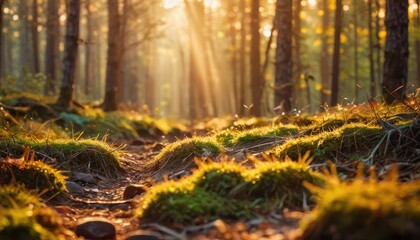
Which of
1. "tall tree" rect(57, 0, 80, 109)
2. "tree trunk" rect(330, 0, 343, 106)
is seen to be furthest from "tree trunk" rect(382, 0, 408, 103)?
"tall tree" rect(57, 0, 80, 109)

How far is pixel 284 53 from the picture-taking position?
12461 millimetres

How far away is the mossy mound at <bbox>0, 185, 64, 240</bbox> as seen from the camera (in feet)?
9.64

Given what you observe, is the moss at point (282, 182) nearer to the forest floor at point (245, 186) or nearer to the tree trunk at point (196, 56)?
the forest floor at point (245, 186)

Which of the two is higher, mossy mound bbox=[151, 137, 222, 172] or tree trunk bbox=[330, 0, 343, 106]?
tree trunk bbox=[330, 0, 343, 106]

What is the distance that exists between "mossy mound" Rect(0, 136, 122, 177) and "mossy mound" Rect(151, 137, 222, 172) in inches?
25.5

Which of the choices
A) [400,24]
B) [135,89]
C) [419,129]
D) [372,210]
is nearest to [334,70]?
[400,24]

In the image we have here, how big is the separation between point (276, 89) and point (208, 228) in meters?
9.48

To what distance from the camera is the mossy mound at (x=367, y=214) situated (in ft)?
7.63

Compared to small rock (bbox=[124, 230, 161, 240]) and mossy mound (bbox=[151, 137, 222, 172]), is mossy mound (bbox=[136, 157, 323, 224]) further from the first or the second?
mossy mound (bbox=[151, 137, 222, 172])

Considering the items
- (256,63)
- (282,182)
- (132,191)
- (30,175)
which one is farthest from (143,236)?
(256,63)

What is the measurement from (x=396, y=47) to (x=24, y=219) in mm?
8233

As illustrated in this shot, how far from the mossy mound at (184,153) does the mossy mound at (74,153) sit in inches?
25.5

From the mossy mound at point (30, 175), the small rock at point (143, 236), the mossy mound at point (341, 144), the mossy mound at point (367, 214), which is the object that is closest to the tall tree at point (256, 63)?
the mossy mound at point (341, 144)

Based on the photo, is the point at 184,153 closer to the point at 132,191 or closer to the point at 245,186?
the point at 132,191
